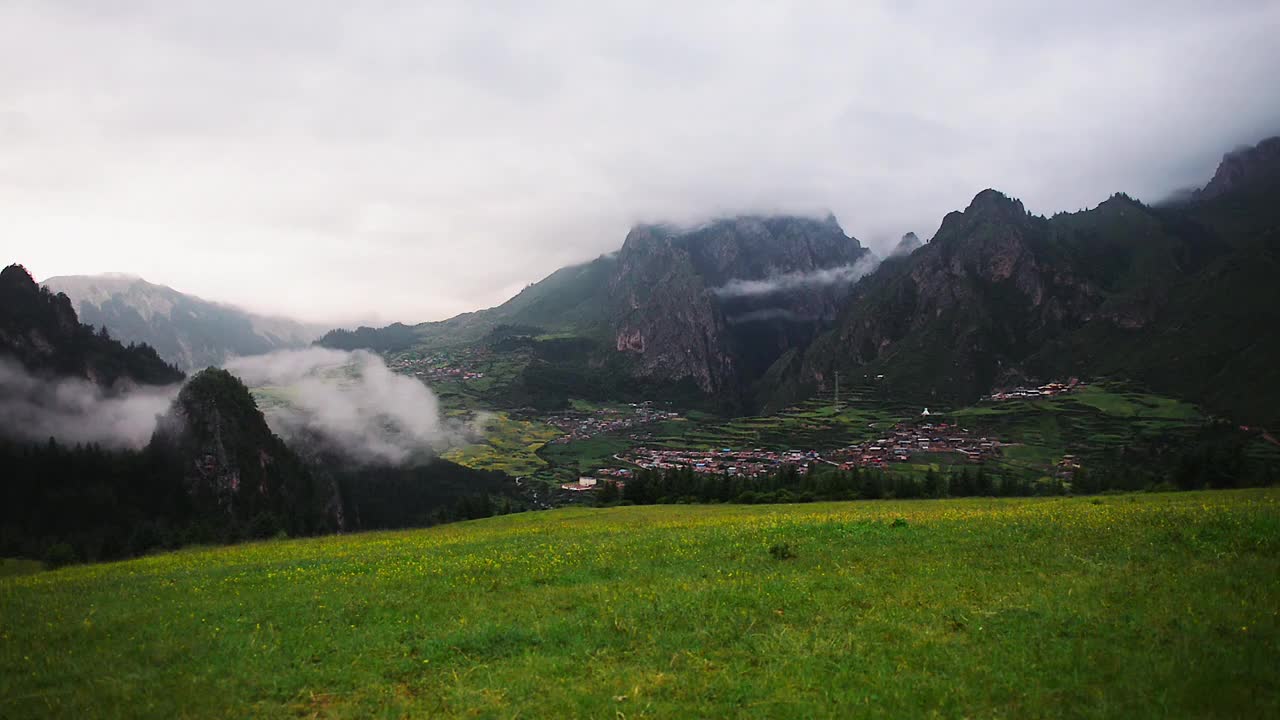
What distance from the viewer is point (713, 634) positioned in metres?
12.3

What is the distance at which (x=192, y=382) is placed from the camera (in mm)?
160250

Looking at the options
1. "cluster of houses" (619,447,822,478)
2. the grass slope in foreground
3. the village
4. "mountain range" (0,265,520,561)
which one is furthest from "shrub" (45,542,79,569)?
"cluster of houses" (619,447,822,478)

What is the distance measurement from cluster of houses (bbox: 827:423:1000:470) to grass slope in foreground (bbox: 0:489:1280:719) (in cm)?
13946

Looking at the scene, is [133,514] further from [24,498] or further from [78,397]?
[78,397]

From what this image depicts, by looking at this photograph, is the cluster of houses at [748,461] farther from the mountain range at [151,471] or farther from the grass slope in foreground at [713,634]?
the grass slope in foreground at [713,634]

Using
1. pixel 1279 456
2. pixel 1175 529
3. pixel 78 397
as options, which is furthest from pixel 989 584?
pixel 78 397

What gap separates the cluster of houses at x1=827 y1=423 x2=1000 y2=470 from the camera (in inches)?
6152

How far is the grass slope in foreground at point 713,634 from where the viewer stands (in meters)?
9.59

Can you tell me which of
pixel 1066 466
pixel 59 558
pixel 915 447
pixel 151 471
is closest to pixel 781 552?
pixel 59 558

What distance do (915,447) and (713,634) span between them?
17796 centimetres

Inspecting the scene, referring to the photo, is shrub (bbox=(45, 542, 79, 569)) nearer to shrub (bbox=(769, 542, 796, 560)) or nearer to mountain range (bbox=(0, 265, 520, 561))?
mountain range (bbox=(0, 265, 520, 561))

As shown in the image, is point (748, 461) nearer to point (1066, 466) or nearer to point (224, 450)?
point (1066, 466)

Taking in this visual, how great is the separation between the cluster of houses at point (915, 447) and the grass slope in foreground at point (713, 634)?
458ft

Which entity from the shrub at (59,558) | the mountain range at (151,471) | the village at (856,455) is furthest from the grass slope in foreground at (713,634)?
the village at (856,455)
